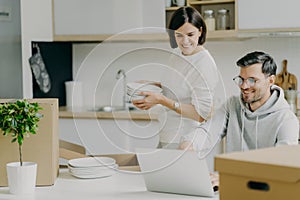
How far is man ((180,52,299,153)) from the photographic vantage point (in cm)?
209

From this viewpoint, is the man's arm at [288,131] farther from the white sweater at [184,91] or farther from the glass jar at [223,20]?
the glass jar at [223,20]

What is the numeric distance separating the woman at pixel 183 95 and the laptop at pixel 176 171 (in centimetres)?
11

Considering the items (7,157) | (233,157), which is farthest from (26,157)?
(233,157)

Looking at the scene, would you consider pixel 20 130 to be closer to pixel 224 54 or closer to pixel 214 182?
pixel 214 182

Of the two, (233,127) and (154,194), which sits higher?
(233,127)

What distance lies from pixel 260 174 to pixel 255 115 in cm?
127

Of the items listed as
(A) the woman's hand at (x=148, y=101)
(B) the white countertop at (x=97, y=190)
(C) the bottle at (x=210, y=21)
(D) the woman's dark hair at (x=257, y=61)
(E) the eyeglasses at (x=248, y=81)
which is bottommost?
(B) the white countertop at (x=97, y=190)

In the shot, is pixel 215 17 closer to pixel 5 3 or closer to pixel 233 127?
pixel 5 3

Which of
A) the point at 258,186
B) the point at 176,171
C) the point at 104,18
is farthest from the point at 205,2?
the point at 258,186

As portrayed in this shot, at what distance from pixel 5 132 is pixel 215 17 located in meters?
2.47

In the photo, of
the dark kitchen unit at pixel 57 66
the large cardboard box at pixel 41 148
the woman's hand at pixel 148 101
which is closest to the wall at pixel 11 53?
the dark kitchen unit at pixel 57 66

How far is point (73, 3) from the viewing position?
422 cm

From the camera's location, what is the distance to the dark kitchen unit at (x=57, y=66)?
4246 millimetres

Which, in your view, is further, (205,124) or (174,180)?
(205,124)
